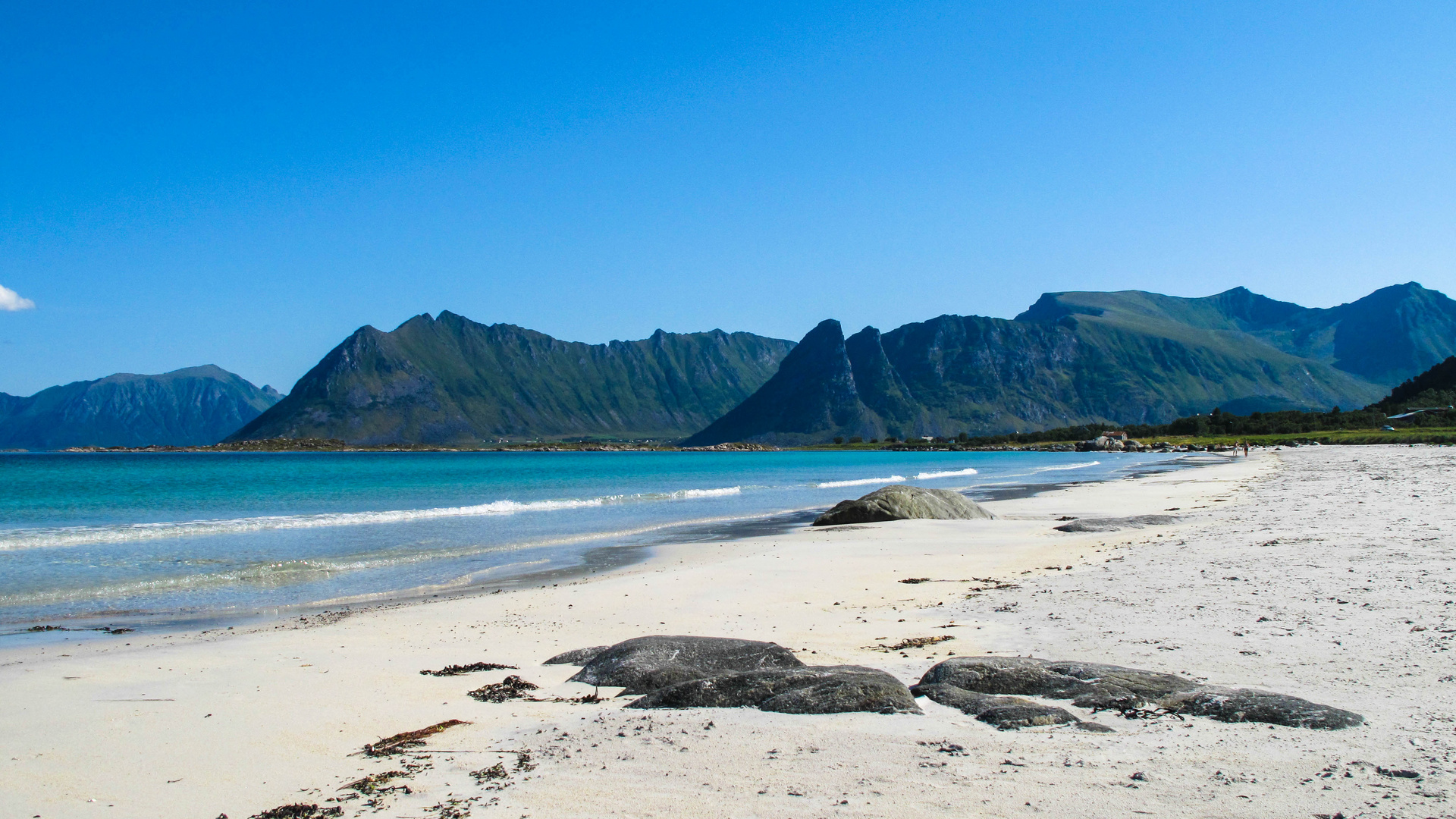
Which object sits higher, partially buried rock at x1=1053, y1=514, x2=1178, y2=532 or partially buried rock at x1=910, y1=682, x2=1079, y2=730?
partially buried rock at x1=910, y1=682, x2=1079, y2=730

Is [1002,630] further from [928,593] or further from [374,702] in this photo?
[374,702]

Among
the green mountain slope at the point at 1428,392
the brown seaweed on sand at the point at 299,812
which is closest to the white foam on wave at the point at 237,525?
the brown seaweed on sand at the point at 299,812

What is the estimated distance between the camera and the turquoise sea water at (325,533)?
15.9 m

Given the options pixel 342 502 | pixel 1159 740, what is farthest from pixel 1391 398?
pixel 1159 740

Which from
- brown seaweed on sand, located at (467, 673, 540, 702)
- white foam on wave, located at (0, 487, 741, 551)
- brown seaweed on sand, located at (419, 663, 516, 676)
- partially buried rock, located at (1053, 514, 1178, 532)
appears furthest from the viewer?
white foam on wave, located at (0, 487, 741, 551)

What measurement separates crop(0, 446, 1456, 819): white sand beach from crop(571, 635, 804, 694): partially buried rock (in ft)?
1.20

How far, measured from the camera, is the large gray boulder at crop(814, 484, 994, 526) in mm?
27016

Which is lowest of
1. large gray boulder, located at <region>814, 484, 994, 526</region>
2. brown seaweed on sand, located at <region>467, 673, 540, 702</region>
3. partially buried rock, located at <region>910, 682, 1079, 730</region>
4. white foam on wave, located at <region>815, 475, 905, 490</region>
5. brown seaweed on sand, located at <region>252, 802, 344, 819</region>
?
white foam on wave, located at <region>815, 475, 905, 490</region>

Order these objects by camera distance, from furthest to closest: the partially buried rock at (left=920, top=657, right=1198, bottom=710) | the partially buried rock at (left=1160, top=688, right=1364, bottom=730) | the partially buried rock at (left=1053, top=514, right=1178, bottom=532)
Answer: the partially buried rock at (left=1053, top=514, right=1178, bottom=532) → the partially buried rock at (left=920, top=657, right=1198, bottom=710) → the partially buried rock at (left=1160, top=688, right=1364, bottom=730)

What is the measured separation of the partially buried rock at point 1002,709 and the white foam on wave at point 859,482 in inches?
1918

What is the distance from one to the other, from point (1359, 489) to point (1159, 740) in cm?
3269

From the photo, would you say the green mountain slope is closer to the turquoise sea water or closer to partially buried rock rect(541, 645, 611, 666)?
the turquoise sea water

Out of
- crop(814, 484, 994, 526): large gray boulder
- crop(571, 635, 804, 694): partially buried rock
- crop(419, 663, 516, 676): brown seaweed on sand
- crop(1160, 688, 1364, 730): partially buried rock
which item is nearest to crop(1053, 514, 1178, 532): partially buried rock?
crop(814, 484, 994, 526): large gray boulder

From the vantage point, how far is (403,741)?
20.4ft
